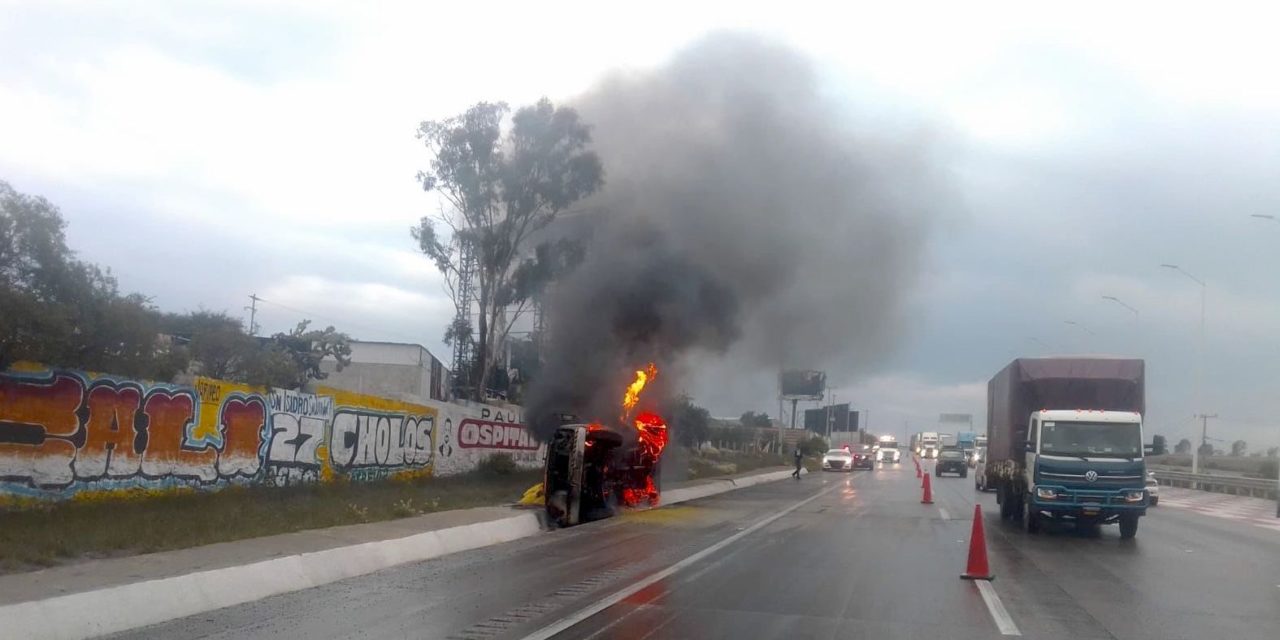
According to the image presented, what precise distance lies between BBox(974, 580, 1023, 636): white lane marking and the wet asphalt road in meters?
0.10

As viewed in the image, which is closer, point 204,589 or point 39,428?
point 204,589

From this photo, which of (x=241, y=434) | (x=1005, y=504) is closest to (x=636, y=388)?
(x=1005, y=504)

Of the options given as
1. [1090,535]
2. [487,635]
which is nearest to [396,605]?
[487,635]

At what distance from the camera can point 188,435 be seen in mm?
19141

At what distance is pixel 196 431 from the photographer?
763 inches

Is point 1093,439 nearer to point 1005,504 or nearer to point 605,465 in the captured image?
point 1005,504

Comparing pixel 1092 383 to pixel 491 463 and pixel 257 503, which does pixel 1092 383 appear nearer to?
pixel 257 503

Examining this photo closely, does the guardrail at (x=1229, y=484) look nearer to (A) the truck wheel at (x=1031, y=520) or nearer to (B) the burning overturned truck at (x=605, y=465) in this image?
(A) the truck wheel at (x=1031, y=520)

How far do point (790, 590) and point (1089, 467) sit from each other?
10.00 meters

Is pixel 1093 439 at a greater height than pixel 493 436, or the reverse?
pixel 1093 439

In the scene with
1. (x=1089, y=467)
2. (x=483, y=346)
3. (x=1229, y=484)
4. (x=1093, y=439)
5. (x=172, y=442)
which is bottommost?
(x=1229, y=484)

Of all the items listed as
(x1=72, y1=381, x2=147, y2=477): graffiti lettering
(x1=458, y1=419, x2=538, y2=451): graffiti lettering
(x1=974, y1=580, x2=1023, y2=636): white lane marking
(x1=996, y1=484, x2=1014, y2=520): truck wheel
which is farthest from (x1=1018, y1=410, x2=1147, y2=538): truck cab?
(x1=458, y1=419, x2=538, y2=451): graffiti lettering

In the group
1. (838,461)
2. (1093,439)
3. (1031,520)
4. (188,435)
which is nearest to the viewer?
(188,435)

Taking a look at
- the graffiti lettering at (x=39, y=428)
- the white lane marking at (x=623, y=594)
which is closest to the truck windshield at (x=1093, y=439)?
the white lane marking at (x=623, y=594)
